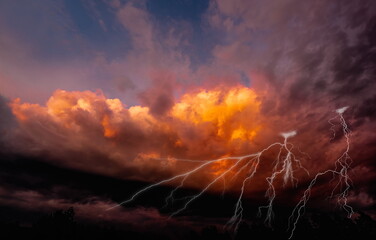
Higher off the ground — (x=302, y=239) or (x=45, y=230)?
(x=45, y=230)

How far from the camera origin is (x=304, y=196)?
97.8 feet

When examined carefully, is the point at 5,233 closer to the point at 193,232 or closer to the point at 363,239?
the point at 193,232

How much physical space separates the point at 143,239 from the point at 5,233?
75542mm

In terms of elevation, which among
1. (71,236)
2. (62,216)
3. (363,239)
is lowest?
(363,239)

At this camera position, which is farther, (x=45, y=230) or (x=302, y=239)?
(x=302, y=239)

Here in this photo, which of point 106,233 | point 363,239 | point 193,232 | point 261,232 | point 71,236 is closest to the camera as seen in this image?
point 71,236

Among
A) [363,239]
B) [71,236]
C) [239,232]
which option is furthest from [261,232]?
[71,236]

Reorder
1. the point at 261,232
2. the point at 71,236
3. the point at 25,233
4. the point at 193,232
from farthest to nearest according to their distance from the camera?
the point at 193,232 → the point at 261,232 → the point at 71,236 → the point at 25,233

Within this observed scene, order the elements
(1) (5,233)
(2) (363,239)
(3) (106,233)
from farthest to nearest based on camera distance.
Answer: (3) (106,233), (2) (363,239), (1) (5,233)

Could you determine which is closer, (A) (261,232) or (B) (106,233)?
(B) (106,233)

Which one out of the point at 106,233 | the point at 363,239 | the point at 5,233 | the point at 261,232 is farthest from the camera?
the point at 261,232

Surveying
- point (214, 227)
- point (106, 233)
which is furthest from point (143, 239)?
point (214, 227)

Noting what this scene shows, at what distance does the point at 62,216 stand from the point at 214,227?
77.7m

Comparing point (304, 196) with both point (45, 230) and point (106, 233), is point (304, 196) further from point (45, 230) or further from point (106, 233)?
point (106, 233)
